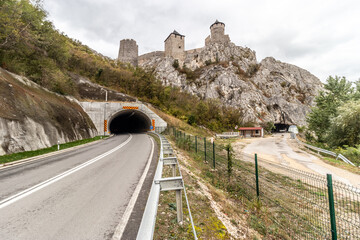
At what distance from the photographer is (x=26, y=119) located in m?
12.0

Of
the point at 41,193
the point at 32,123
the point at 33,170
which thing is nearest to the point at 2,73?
the point at 32,123

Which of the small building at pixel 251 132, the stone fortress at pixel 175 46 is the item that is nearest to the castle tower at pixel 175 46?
the stone fortress at pixel 175 46

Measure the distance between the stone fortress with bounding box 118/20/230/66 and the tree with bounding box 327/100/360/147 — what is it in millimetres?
67397

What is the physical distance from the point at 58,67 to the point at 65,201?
30.4m

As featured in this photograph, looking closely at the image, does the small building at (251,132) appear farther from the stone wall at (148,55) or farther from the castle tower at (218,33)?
the stone wall at (148,55)

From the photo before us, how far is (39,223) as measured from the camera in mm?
3271

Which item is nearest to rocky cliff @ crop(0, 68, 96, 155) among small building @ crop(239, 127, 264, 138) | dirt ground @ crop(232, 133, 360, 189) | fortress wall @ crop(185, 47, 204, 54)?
dirt ground @ crop(232, 133, 360, 189)

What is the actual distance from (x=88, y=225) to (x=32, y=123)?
43.0 ft

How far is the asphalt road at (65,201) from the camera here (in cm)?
306

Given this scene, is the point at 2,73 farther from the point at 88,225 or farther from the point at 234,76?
the point at 234,76

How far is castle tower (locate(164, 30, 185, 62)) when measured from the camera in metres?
78.1

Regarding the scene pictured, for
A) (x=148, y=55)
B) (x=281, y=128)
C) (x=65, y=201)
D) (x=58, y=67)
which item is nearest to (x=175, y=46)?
(x=148, y=55)

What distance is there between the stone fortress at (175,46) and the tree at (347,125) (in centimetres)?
6740

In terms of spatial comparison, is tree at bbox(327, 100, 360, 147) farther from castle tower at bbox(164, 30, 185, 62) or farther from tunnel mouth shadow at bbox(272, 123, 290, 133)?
castle tower at bbox(164, 30, 185, 62)
